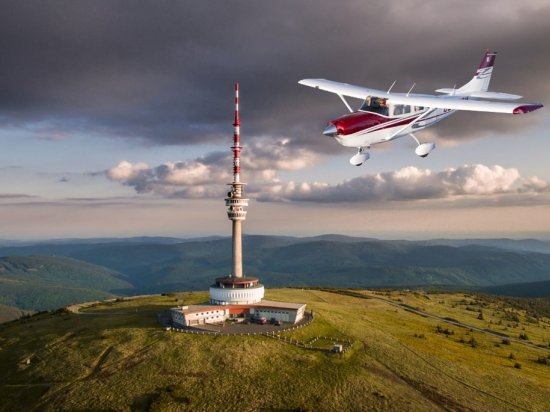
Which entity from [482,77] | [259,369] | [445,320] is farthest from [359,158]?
[445,320]

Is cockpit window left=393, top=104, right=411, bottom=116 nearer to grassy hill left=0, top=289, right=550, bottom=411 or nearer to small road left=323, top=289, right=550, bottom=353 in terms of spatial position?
grassy hill left=0, top=289, right=550, bottom=411

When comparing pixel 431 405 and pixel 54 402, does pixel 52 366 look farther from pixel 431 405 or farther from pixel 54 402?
pixel 431 405

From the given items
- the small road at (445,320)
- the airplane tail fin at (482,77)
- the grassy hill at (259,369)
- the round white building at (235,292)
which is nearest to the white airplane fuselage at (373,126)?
the airplane tail fin at (482,77)

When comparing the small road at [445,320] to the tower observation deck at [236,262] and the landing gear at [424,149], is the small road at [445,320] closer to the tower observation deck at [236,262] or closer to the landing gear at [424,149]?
the tower observation deck at [236,262]

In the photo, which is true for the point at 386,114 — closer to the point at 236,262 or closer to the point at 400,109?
the point at 400,109

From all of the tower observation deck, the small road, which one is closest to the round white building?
the tower observation deck

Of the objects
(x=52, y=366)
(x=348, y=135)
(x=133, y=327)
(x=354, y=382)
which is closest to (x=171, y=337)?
(x=133, y=327)
